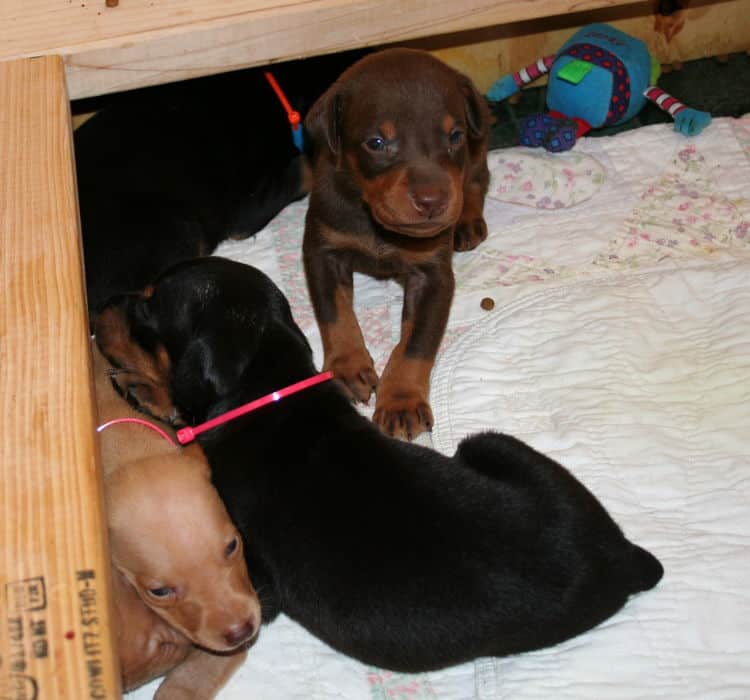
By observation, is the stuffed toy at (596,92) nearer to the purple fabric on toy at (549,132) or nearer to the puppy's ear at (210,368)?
the purple fabric on toy at (549,132)

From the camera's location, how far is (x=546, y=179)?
423 centimetres

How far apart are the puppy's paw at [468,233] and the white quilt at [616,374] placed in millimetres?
46

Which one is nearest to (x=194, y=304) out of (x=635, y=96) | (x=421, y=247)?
(x=421, y=247)

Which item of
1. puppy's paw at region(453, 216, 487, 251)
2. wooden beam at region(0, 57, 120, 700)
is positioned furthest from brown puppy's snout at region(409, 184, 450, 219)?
Result: wooden beam at region(0, 57, 120, 700)

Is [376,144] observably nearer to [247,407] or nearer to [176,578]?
[247,407]

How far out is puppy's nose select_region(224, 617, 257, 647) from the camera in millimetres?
2592

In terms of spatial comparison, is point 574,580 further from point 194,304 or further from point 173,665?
point 194,304

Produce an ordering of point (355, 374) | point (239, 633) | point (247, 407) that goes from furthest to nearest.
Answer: point (355, 374), point (247, 407), point (239, 633)

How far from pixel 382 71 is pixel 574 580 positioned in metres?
1.83

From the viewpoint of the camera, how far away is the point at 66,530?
1.91 meters

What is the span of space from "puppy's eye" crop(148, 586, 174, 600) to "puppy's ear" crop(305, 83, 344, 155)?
164cm

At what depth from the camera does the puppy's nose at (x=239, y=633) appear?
2.59 meters

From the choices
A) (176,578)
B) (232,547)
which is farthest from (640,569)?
(176,578)

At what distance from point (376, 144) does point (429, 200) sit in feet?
1.23
